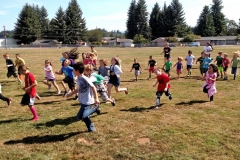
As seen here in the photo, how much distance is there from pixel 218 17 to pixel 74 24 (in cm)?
6521

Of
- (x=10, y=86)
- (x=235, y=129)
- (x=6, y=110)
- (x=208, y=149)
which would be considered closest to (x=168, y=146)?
(x=208, y=149)

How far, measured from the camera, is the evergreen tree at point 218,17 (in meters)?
109

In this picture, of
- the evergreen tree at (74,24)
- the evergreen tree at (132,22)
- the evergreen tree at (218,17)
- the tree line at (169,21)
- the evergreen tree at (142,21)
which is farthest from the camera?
the evergreen tree at (218,17)

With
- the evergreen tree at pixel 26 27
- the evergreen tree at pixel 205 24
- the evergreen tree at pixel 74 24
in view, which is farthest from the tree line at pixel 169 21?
the evergreen tree at pixel 26 27

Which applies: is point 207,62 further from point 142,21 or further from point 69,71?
point 142,21

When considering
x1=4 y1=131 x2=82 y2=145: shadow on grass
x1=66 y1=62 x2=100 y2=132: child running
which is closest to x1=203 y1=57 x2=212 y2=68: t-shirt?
x1=66 y1=62 x2=100 y2=132: child running

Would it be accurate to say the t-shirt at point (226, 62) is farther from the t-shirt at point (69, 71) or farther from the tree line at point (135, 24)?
the tree line at point (135, 24)

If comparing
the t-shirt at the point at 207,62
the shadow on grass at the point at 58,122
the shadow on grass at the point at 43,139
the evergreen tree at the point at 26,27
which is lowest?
the shadow on grass at the point at 43,139

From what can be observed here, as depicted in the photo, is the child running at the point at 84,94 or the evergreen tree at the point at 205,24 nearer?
the child running at the point at 84,94

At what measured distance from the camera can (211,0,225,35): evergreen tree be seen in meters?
109

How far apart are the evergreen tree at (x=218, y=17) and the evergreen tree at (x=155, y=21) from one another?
2696 centimetres

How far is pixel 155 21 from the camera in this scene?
349 ft

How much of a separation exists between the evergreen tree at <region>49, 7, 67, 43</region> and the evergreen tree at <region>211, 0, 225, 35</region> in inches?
2684

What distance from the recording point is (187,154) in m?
5.27
